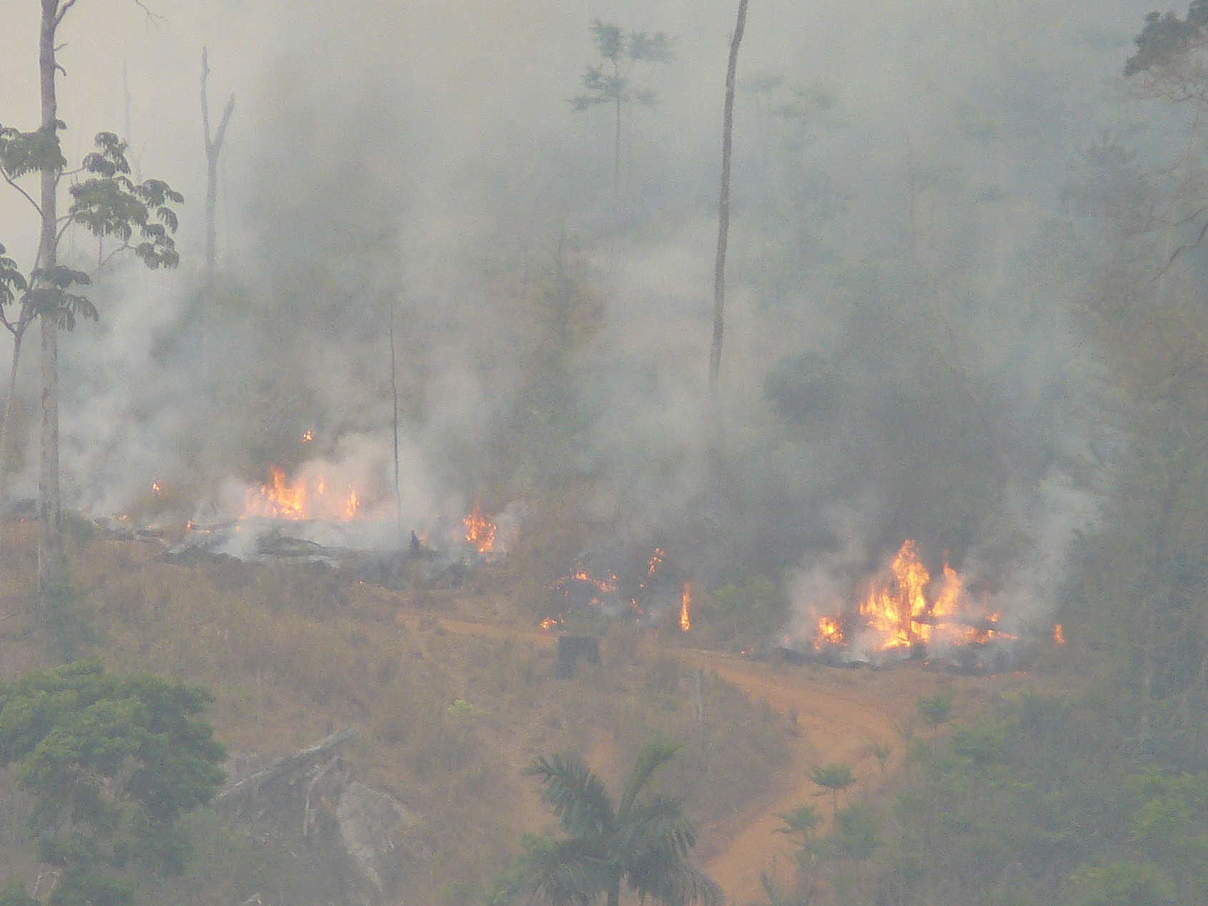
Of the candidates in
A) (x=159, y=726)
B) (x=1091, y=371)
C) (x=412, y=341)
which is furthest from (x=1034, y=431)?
(x=159, y=726)

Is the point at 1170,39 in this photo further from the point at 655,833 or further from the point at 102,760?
the point at 102,760

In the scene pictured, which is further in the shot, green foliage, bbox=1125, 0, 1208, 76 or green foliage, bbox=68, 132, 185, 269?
green foliage, bbox=68, 132, 185, 269

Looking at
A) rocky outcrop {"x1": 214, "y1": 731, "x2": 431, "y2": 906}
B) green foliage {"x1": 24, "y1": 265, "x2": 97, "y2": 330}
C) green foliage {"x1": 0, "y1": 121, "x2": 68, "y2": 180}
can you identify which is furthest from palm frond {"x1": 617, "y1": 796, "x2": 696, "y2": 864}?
green foliage {"x1": 0, "y1": 121, "x2": 68, "y2": 180}

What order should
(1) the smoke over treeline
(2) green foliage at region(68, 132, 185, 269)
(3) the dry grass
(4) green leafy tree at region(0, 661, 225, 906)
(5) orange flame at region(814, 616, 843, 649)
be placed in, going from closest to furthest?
(4) green leafy tree at region(0, 661, 225, 906) → (3) the dry grass → (2) green foliage at region(68, 132, 185, 269) → (5) orange flame at region(814, 616, 843, 649) → (1) the smoke over treeline

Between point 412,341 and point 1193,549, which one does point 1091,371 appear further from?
point 412,341

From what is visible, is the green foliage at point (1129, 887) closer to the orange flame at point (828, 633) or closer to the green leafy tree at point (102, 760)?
the green leafy tree at point (102, 760)

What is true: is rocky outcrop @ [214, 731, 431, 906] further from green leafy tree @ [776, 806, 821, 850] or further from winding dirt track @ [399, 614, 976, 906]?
green leafy tree @ [776, 806, 821, 850]
